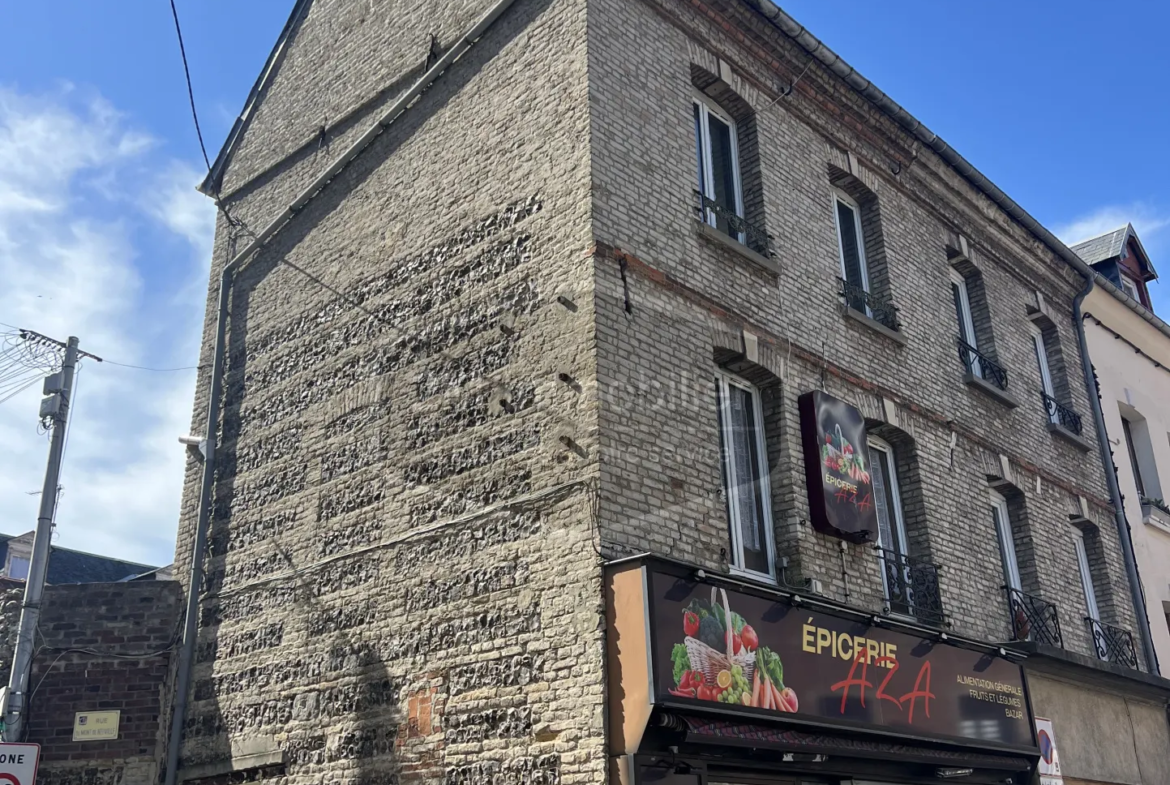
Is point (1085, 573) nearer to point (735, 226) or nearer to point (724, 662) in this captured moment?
point (735, 226)

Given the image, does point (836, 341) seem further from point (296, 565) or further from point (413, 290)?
point (296, 565)

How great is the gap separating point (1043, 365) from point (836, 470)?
24.6 feet

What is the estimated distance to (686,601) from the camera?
25.0 ft

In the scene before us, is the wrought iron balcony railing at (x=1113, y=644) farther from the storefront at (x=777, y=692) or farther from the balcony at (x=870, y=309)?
the balcony at (x=870, y=309)

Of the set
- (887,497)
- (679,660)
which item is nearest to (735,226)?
(887,497)

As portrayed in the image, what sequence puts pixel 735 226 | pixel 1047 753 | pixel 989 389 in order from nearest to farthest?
pixel 735 226, pixel 1047 753, pixel 989 389

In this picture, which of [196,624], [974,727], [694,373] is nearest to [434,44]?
[694,373]

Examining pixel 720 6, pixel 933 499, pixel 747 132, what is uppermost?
pixel 720 6

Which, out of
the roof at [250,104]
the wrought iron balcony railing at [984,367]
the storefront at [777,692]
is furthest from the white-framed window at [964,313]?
the roof at [250,104]

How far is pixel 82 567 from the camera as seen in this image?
24.9 meters

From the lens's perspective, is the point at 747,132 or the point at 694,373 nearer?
the point at 694,373

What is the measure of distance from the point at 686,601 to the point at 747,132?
5.91m

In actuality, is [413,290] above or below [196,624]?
above

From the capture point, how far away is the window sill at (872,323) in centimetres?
1159
